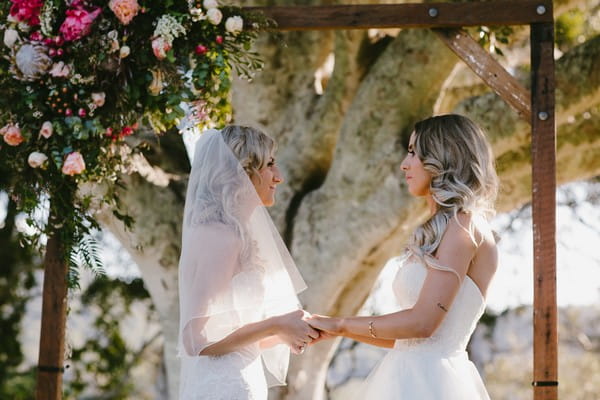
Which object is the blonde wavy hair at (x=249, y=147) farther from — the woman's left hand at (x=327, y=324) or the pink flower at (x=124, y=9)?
the pink flower at (x=124, y=9)

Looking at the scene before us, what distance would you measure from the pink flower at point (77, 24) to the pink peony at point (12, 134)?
51cm

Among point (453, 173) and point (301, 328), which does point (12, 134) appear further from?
point (453, 173)

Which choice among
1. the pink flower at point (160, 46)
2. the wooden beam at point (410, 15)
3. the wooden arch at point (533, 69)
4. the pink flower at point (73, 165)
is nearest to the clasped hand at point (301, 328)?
the wooden arch at point (533, 69)

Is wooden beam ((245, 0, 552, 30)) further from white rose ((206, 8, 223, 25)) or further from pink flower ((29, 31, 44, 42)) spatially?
pink flower ((29, 31, 44, 42))

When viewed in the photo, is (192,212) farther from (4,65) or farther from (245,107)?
(245,107)

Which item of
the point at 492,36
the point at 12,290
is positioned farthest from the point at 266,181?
the point at 12,290

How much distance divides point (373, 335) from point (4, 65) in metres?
2.39

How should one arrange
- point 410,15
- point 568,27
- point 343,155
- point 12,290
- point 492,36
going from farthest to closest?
point 12,290
point 568,27
point 343,155
point 492,36
point 410,15

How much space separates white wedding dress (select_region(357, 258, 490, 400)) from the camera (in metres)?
3.46

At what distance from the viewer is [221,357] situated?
3.41m

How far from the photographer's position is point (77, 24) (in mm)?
4277

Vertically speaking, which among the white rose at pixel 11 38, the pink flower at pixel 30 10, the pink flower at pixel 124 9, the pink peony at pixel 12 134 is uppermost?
the pink flower at pixel 30 10

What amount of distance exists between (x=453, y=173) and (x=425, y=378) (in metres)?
0.82

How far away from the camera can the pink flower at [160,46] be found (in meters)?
4.27
